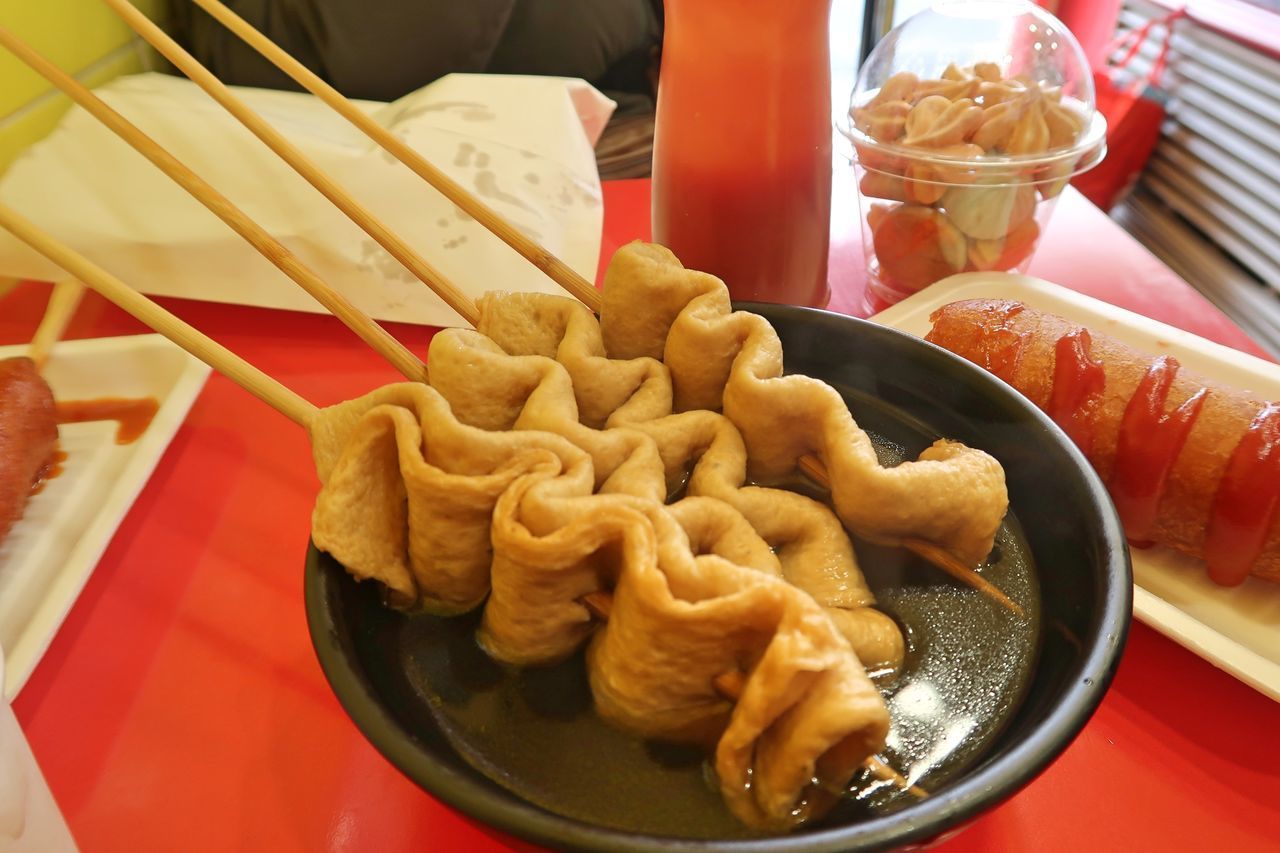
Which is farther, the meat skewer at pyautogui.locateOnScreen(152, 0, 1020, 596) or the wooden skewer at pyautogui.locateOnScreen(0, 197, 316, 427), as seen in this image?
the meat skewer at pyautogui.locateOnScreen(152, 0, 1020, 596)

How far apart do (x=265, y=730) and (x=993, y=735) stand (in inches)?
28.3

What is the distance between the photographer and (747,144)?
1224 mm

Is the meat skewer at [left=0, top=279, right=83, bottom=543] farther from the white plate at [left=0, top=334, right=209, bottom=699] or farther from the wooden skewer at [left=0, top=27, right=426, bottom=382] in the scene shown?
the wooden skewer at [left=0, top=27, right=426, bottom=382]

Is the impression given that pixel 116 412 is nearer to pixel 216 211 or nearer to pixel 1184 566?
pixel 216 211

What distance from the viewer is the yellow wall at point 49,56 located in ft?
5.56

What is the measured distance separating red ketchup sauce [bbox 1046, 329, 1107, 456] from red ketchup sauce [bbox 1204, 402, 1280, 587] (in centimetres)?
16

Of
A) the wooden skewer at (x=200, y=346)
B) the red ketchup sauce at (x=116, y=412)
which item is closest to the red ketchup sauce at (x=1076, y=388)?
the wooden skewer at (x=200, y=346)

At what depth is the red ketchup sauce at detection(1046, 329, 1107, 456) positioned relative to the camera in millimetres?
1091

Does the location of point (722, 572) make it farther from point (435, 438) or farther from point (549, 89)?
point (549, 89)

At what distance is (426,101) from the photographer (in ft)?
5.80

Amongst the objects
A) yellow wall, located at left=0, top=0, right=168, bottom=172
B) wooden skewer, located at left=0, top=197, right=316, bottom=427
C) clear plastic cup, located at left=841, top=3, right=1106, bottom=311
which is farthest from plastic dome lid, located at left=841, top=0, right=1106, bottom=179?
yellow wall, located at left=0, top=0, right=168, bottom=172

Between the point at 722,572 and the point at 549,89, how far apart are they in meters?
1.45

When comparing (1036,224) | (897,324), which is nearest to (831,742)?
(897,324)

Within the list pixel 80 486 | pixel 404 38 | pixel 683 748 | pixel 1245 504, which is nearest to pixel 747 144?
pixel 1245 504
